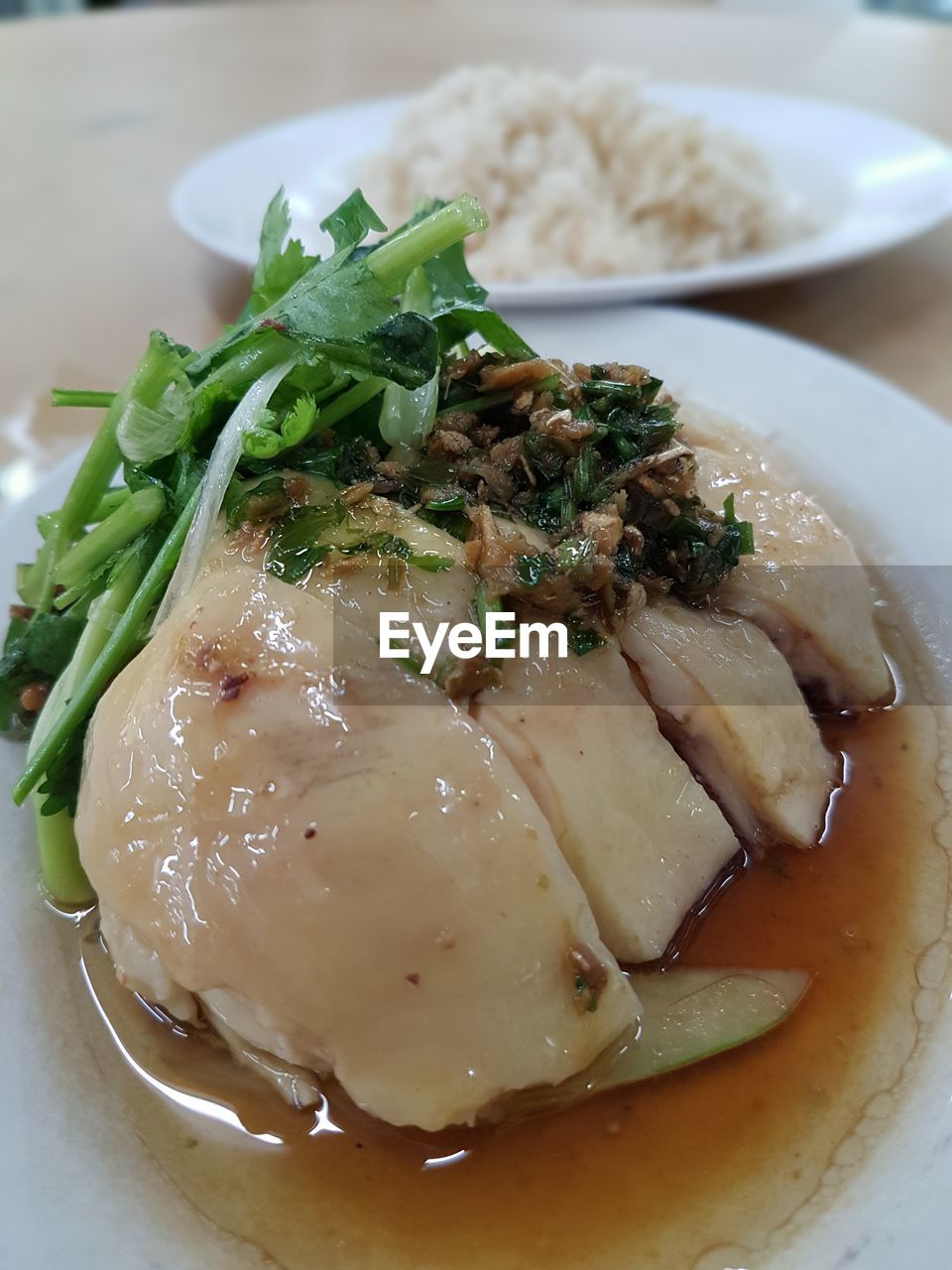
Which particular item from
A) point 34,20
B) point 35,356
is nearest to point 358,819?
point 35,356

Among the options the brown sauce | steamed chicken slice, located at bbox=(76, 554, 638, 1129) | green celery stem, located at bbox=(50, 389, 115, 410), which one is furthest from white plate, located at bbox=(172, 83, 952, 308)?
the brown sauce

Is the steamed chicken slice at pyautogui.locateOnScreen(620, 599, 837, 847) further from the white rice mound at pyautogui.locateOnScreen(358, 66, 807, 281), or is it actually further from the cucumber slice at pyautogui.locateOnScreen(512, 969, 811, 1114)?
the white rice mound at pyautogui.locateOnScreen(358, 66, 807, 281)

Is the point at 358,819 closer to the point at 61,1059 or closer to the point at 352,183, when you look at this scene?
the point at 61,1059

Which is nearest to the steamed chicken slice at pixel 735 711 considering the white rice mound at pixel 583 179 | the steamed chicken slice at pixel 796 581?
the steamed chicken slice at pixel 796 581

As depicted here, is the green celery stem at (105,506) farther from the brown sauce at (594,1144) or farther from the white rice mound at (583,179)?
the white rice mound at (583,179)

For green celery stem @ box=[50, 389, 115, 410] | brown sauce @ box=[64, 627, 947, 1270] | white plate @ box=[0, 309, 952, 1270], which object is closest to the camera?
white plate @ box=[0, 309, 952, 1270]

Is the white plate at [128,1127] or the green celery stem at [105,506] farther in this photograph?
the green celery stem at [105,506]
